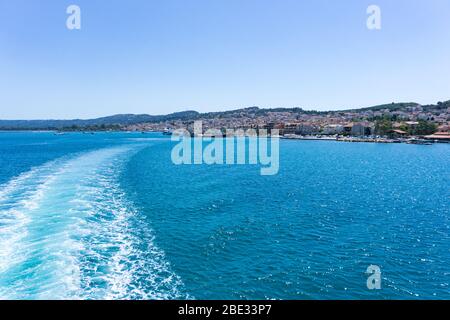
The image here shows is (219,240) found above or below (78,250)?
below

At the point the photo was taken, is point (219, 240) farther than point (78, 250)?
Yes

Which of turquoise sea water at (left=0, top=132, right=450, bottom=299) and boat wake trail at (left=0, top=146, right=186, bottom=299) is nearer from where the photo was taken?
boat wake trail at (left=0, top=146, right=186, bottom=299)

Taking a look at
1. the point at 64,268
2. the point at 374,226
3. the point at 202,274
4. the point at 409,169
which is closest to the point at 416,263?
the point at 374,226

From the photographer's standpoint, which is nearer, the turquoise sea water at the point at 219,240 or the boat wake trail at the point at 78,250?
the boat wake trail at the point at 78,250
